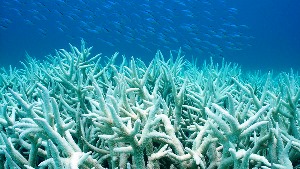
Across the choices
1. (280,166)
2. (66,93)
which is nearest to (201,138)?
(280,166)

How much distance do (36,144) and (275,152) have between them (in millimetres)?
1807

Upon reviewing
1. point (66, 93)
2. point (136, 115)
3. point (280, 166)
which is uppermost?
point (66, 93)

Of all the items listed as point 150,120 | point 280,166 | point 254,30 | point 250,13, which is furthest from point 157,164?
point 250,13

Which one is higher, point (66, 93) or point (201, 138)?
point (66, 93)

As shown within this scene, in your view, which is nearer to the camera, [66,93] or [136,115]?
[136,115]

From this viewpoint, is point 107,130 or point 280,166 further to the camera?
point 107,130

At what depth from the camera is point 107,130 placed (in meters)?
2.16

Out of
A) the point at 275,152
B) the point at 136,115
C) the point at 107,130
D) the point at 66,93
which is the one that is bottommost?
the point at 275,152

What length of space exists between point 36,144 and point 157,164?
3.15 feet

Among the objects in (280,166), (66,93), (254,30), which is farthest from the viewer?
(254,30)

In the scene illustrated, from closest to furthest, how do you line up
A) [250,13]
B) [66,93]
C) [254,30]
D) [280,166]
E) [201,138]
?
[280,166] → [201,138] → [66,93] → [254,30] → [250,13]

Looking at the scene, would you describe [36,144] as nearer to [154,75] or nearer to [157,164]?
[157,164]

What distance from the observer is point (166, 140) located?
7.48ft

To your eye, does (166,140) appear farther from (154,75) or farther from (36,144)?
(154,75)
